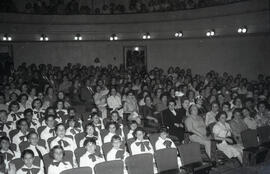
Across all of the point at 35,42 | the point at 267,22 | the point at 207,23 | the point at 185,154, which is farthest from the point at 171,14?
the point at 185,154

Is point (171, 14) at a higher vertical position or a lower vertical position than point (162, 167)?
higher

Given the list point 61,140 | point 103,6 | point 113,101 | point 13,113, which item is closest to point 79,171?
point 61,140

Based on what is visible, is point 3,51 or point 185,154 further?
point 3,51

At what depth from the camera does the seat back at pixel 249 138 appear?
749 cm

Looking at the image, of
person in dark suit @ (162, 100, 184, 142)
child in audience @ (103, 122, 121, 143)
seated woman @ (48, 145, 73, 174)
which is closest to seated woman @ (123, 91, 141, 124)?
person in dark suit @ (162, 100, 184, 142)

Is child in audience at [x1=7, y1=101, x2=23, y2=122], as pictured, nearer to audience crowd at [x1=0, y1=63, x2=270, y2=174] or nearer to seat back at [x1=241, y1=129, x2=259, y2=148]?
audience crowd at [x1=0, y1=63, x2=270, y2=174]

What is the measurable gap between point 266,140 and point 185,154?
2.50 metres

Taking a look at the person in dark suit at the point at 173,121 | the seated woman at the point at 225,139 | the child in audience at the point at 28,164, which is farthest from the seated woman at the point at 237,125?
the child in audience at the point at 28,164

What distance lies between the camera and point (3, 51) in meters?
16.6

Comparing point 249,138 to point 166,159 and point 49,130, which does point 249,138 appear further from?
point 49,130

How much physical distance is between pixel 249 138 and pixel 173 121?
2364 mm

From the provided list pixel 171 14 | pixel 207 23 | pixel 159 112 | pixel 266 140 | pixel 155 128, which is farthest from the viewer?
pixel 171 14

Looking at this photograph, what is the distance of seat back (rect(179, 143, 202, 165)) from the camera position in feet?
21.2

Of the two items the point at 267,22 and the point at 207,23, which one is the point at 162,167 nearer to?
the point at 267,22
